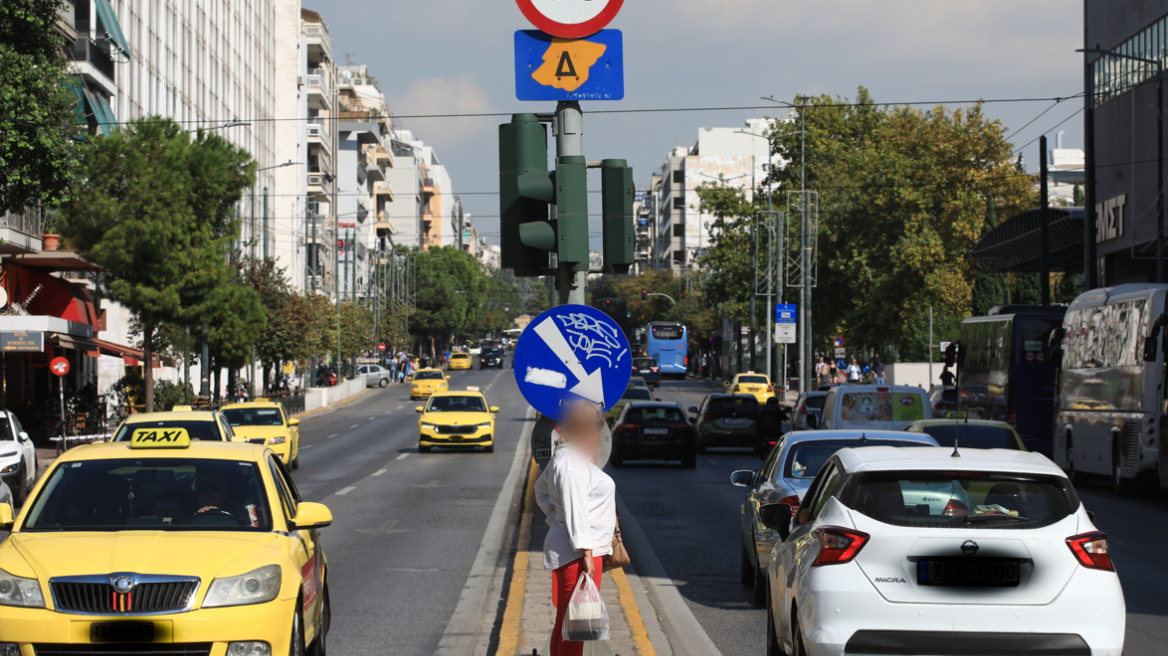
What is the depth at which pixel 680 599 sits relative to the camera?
1114 cm

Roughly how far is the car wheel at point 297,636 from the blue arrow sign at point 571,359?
1684 millimetres

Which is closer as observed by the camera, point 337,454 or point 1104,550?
point 1104,550

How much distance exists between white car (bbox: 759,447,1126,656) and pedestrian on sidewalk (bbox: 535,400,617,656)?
3.50 feet

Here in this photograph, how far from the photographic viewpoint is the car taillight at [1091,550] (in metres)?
6.32

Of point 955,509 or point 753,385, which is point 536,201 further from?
point 753,385

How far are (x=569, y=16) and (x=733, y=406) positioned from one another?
83.4 ft

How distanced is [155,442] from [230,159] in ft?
99.9

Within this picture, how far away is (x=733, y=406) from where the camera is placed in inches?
1275

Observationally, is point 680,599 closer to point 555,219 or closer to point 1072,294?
point 555,219

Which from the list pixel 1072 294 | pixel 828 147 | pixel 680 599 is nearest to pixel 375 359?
pixel 828 147

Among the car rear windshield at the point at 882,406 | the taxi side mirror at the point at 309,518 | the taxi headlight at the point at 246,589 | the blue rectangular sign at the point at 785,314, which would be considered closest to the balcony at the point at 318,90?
the blue rectangular sign at the point at 785,314

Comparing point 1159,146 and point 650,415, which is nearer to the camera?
point 650,415

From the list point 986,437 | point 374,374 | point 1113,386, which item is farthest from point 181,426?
point 374,374

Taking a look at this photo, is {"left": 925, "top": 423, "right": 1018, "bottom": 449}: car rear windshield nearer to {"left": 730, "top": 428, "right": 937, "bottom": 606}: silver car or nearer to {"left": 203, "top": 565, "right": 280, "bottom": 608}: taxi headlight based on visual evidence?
{"left": 730, "top": 428, "right": 937, "bottom": 606}: silver car
